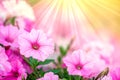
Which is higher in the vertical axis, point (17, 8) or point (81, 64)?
point (17, 8)

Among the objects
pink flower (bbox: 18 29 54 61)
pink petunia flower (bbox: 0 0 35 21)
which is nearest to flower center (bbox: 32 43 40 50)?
pink flower (bbox: 18 29 54 61)

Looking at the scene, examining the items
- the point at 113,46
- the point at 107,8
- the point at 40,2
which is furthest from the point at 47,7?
the point at 113,46

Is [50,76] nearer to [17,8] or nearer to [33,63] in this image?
[33,63]

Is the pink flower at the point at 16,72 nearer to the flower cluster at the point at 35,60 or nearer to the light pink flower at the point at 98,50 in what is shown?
the flower cluster at the point at 35,60

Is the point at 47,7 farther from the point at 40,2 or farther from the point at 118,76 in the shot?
the point at 118,76

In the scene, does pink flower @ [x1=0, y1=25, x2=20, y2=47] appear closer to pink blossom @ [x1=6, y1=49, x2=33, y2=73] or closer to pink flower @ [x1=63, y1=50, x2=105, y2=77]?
pink blossom @ [x1=6, y1=49, x2=33, y2=73]

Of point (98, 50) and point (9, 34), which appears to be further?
point (98, 50)

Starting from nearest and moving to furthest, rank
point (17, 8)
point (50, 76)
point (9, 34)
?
point (50, 76) < point (9, 34) < point (17, 8)

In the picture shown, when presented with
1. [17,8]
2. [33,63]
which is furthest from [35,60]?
[17,8]
